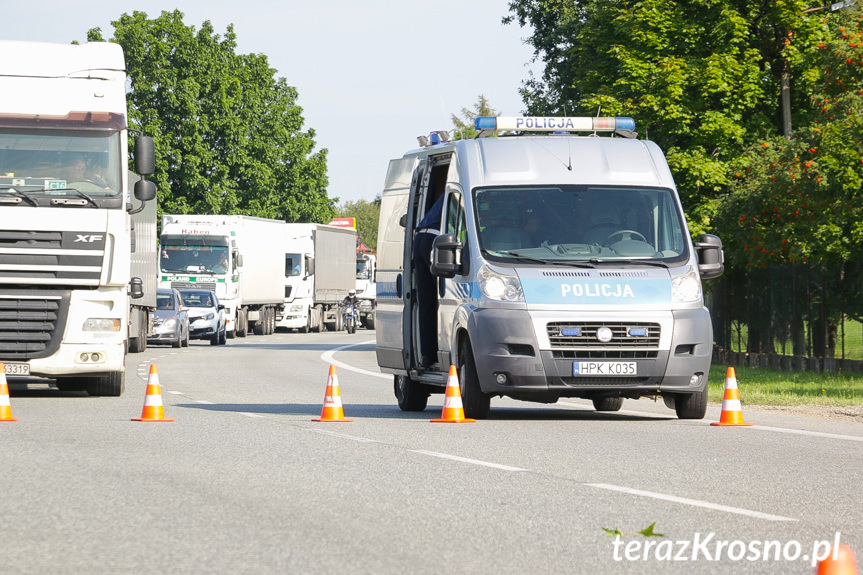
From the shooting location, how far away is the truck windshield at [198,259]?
52219 millimetres

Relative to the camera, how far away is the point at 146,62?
7075 centimetres

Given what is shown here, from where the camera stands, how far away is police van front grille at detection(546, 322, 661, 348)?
1441 centimetres

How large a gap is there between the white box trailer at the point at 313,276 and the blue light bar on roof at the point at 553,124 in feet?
145

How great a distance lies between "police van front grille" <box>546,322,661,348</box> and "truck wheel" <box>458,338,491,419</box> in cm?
87

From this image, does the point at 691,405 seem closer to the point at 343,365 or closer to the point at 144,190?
the point at 144,190

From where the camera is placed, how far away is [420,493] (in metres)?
9.31

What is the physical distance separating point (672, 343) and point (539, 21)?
36949 millimetres

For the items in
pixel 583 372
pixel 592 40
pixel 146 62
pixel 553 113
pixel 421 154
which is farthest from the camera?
pixel 146 62

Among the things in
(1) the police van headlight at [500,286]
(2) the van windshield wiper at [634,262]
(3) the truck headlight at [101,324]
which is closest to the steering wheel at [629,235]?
(2) the van windshield wiper at [634,262]

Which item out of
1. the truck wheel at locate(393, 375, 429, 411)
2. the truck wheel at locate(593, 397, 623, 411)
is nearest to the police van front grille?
the truck wheel at locate(393, 375, 429, 411)

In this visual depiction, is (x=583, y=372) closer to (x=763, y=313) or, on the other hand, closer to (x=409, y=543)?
(x=409, y=543)

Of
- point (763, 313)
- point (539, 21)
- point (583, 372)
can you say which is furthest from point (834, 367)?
point (539, 21)

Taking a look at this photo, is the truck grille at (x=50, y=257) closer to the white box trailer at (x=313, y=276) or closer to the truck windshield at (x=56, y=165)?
the truck windshield at (x=56, y=165)

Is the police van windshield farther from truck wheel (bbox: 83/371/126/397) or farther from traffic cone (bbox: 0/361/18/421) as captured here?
truck wheel (bbox: 83/371/126/397)
